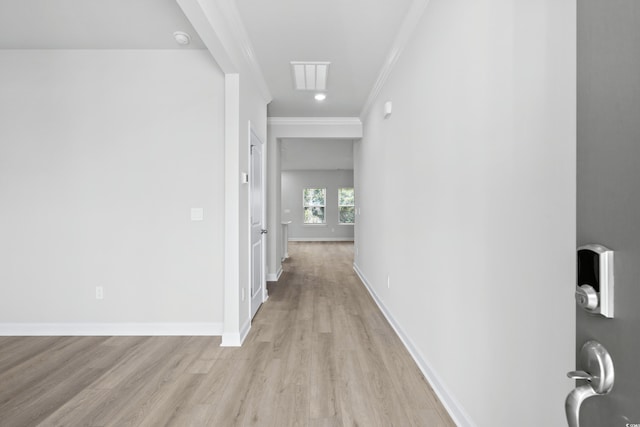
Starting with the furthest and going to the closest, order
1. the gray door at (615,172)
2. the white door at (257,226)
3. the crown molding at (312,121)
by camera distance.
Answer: the crown molding at (312,121) → the white door at (257,226) → the gray door at (615,172)

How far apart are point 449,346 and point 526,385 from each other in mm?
726

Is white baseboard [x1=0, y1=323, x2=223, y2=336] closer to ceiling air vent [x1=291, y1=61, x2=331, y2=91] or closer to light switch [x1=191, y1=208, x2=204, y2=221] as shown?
light switch [x1=191, y1=208, x2=204, y2=221]

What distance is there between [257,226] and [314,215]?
339 inches

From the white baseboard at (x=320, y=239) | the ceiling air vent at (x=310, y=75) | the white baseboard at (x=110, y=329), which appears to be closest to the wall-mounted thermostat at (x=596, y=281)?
the white baseboard at (x=110, y=329)

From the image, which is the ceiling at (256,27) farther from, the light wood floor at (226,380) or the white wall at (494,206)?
the light wood floor at (226,380)

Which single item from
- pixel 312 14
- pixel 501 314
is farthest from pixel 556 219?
pixel 312 14

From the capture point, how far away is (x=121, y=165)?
321 cm

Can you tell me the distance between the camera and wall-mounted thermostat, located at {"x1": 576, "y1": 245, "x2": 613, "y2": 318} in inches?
19.9

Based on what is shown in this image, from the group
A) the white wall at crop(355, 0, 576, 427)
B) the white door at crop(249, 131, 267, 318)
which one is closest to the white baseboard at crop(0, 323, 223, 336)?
the white door at crop(249, 131, 267, 318)

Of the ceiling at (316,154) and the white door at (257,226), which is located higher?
the ceiling at (316,154)

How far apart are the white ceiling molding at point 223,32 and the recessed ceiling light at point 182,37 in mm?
398

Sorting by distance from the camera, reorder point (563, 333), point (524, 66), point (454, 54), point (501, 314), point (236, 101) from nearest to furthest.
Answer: point (563, 333) < point (524, 66) < point (501, 314) < point (454, 54) < point (236, 101)

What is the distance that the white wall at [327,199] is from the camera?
40.9ft

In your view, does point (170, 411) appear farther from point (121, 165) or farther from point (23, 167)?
point (23, 167)
